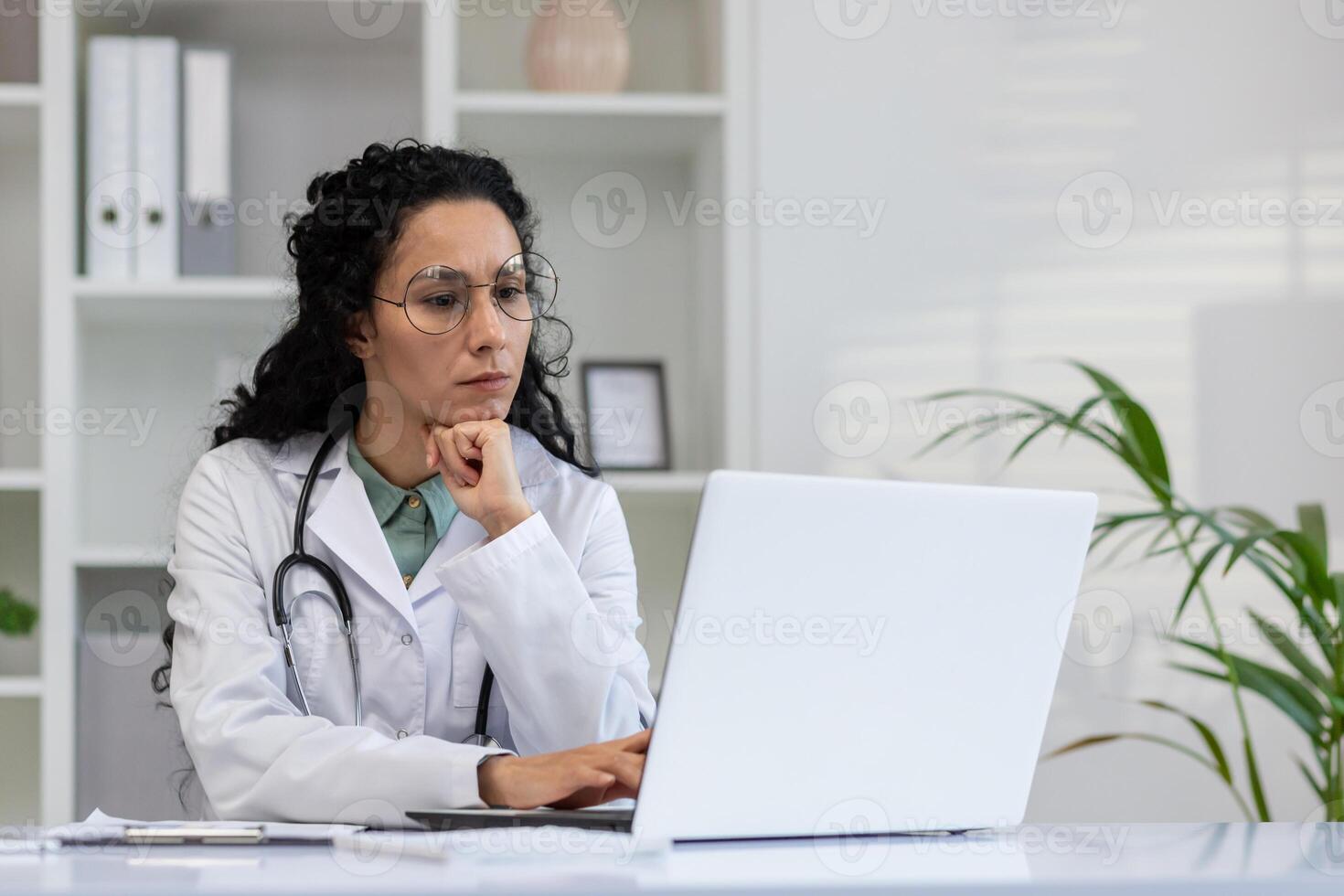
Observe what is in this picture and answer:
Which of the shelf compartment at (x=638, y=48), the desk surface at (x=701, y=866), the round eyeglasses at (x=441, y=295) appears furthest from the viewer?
the shelf compartment at (x=638, y=48)

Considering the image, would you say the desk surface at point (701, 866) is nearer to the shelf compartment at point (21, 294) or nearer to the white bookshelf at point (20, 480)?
the white bookshelf at point (20, 480)

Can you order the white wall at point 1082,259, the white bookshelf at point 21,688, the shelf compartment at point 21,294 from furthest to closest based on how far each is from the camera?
the shelf compartment at point 21,294
the white wall at point 1082,259
the white bookshelf at point 21,688

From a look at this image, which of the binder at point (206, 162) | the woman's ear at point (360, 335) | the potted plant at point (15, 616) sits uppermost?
the binder at point (206, 162)

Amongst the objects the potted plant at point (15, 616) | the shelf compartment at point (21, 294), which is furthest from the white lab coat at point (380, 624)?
the shelf compartment at point (21, 294)

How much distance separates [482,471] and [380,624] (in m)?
0.21

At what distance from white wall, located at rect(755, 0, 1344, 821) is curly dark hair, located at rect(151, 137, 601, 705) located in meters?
0.78

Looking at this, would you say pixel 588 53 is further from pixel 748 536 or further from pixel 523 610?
pixel 748 536

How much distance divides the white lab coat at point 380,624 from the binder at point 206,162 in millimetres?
853

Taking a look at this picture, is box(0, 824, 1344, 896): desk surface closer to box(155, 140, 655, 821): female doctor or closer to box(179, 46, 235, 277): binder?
box(155, 140, 655, 821): female doctor

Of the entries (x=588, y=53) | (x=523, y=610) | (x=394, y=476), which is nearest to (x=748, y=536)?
(x=523, y=610)

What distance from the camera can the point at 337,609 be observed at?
1.55 m

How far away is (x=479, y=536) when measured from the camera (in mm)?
1649

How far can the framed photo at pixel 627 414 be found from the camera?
250 centimetres

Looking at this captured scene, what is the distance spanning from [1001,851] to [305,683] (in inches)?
34.6
